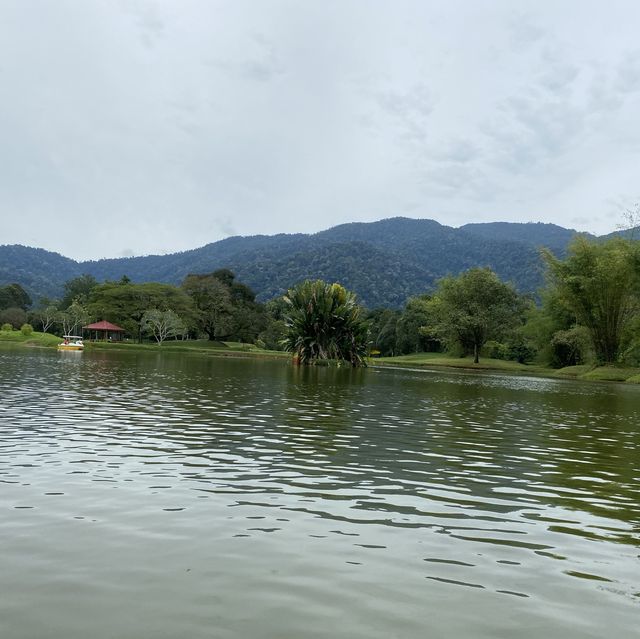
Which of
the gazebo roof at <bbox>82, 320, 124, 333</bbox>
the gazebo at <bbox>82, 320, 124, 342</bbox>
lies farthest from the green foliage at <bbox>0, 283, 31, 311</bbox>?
the gazebo roof at <bbox>82, 320, 124, 333</bbox>

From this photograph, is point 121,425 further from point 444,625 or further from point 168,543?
point 444,625

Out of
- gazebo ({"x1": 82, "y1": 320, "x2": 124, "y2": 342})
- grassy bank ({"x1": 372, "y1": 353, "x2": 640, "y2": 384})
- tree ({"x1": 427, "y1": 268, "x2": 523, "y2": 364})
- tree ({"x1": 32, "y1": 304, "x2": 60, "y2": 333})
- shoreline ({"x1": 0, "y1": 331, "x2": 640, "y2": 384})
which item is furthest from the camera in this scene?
tree ({"x1": 32, "y1": 304, "x2": 60, "y2": 333})

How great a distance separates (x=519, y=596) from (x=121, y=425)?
39.8 feet

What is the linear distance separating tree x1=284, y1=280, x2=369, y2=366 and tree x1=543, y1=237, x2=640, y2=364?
74.3 ft

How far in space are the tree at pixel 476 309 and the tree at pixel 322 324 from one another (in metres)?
29.6

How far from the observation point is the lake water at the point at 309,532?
504 centimetres

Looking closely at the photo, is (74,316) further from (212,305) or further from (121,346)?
(212,305)

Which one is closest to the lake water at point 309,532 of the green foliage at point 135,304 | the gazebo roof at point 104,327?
→ the gazebo roof at point 104,327

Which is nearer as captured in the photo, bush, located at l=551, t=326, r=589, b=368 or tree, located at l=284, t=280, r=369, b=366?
tree, located at l=284, t=280, r=369, b=366

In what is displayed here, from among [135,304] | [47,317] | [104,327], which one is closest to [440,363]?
[135,304]

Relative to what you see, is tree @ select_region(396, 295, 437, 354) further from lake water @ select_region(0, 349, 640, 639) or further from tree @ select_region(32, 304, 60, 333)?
lake water @ select_region(0, 349, 640, 639)

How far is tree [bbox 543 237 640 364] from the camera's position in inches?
2469

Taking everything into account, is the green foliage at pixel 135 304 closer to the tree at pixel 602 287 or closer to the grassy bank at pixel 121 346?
the grassy bank at pixel 121 346

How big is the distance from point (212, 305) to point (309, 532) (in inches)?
4578
